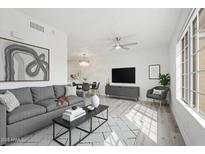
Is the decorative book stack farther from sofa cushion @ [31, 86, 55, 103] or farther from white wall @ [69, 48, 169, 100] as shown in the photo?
white wall @ [69, 48, 169, 100]

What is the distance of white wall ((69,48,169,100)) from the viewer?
4.91 metres

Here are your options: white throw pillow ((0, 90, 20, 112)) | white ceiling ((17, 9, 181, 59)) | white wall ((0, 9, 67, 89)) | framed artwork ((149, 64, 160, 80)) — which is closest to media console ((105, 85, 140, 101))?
framed artwork ((149, 64, 160, 80))

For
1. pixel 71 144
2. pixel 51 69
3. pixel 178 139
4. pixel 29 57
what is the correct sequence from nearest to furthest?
pixel 71 144, pixel 178 139, pixel 29 57, pixel 51 69

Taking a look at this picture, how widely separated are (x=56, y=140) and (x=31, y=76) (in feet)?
5.96

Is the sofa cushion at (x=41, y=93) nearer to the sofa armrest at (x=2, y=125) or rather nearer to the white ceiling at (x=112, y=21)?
the sofa armrest at (x=2, y=125)

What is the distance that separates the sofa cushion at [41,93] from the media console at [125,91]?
332 cm

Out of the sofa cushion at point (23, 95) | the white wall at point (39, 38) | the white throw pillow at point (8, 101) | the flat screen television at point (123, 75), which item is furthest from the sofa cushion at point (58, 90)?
the flat screen television at point (123, 75)

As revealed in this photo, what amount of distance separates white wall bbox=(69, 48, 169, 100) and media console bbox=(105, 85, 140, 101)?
1.49 ft

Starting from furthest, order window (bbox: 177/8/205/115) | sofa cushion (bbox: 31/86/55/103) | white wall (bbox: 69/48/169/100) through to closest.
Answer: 1. white wall (bbox: 69/48/169/100)
2. sofa cushion (bbox: 31/86/55/103)
3. window (bbox: 177/8/205/115)

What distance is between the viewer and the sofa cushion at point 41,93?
2623 millimetres

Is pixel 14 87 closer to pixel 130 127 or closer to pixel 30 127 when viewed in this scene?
pixel 30 127

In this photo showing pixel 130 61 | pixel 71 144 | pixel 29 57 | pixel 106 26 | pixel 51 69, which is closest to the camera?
pixel 71 144

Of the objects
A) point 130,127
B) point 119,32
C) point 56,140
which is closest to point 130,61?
point 119,32

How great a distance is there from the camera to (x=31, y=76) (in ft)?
9.16
